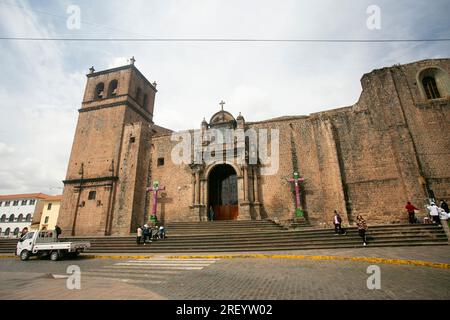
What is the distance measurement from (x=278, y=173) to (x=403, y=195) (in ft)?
26.2

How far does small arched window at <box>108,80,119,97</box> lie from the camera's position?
919 inches

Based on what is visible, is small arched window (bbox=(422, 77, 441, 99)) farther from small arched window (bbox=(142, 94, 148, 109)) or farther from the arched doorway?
small arched window (bbox=(142, 94, 148, 109))

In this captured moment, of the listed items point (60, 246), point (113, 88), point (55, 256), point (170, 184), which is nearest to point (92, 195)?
point (170, 184)

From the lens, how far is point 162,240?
1364 centimetres

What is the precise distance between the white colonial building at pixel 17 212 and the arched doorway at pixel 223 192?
179ft

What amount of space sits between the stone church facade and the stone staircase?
3.21 m

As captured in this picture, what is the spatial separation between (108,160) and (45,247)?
1043 centimetres

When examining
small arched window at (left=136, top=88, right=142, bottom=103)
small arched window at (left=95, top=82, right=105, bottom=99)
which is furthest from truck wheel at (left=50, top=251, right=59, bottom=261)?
small arched window at (left=95, top=82, right=105, bottom=99)

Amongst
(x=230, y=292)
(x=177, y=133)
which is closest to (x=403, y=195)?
(x=230, y=292)

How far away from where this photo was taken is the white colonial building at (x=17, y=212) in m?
51.9

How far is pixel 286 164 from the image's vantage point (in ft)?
57.2

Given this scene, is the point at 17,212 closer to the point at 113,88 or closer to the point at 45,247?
the point at 113,88

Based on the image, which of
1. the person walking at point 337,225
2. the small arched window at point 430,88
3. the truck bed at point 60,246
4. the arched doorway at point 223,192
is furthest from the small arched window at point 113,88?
the small arched window at point 430,88

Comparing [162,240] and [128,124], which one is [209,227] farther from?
[128,124]
